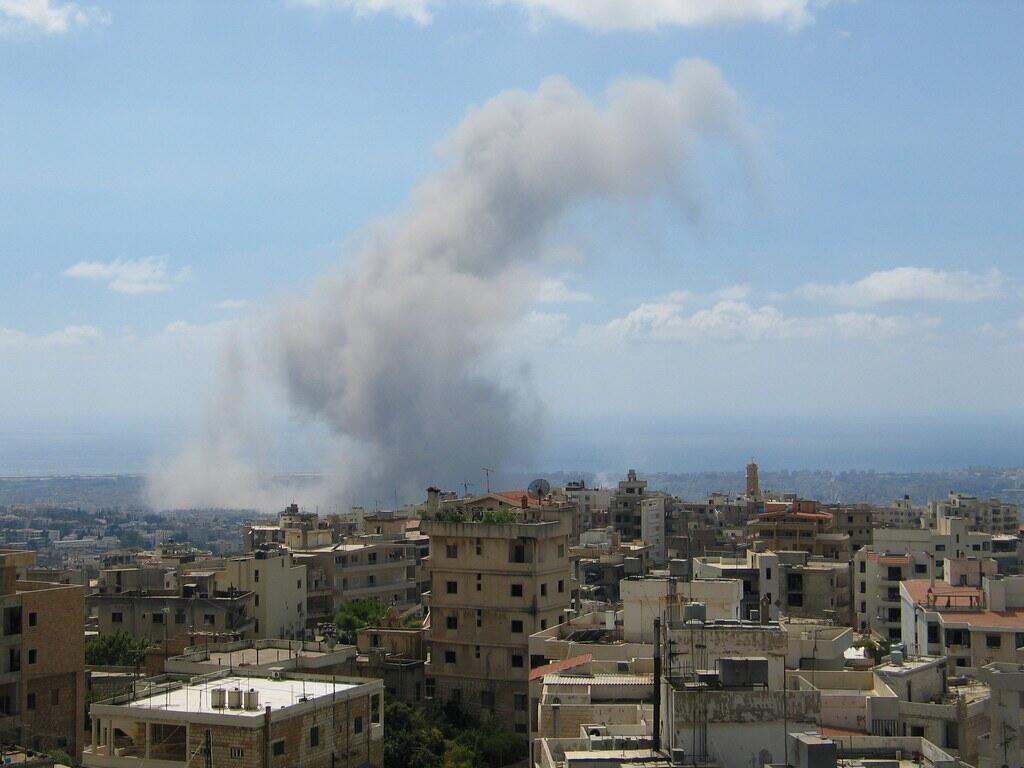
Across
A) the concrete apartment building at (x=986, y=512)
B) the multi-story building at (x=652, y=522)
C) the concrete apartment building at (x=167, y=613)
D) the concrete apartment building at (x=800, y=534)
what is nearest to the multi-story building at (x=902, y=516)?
the concrete apartment building at (x=986, y=512)

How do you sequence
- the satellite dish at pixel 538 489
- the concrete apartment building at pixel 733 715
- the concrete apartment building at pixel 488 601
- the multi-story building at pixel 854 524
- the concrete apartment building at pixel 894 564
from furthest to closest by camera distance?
the multi-story building at pixel 854 524 < the satellite dish at pixel 538 489 < the concrete apartment building at pixel 894 564 < the concrete apartment building at pixel 488 601 < the concrete apartment building at pixel 733 715

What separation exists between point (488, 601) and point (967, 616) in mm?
15134

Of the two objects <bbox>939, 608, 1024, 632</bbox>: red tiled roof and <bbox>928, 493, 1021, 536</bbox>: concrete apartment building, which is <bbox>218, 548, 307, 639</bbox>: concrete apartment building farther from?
<bbox>928, 493, 1021, 536</bbox>: concrete apartment building

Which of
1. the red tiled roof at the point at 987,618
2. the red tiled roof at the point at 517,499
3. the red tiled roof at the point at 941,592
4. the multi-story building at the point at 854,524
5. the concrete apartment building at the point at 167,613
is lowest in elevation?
the concrete apartment building at the point at 167,613

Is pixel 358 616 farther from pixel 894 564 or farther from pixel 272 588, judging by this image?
pixel 894 564

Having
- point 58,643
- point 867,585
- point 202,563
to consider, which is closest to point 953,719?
point 58,643

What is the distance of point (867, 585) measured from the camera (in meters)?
60.9

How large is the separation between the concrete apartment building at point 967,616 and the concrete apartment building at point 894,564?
8.34 meters

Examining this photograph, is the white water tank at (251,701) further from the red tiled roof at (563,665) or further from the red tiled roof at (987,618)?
the red tiled roof at (987,618)

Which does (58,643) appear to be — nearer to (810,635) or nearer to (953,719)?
(810,635)

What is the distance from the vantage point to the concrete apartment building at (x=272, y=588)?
197 ft

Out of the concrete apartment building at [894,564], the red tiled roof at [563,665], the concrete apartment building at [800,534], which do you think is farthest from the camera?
the concrete apartment building at [800,534]

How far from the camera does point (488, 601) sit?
4888 cm

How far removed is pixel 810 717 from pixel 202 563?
2241 inches
